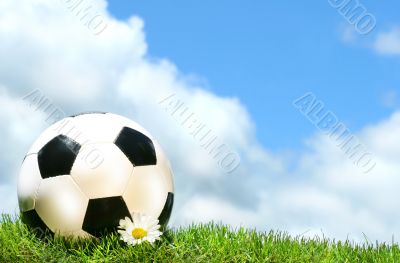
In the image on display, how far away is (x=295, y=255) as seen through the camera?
6.66 m

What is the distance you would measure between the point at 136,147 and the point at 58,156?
0.84 metres

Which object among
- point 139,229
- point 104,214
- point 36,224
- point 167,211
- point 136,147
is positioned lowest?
point 36,224

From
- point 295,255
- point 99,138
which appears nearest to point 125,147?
point 99,138

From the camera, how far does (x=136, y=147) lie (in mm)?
6891

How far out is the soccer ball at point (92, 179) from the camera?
21.7 ft

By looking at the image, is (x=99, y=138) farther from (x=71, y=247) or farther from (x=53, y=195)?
(x=71, y=247)

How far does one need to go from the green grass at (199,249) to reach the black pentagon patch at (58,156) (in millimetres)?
765

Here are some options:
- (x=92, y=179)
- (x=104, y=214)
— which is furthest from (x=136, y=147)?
(x=104, y=214)

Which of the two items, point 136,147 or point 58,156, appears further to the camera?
point 136,147

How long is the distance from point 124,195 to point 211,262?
3.82 ft

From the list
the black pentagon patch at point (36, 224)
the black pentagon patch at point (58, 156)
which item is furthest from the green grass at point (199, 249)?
the black pentagon patch at point (58, 156)

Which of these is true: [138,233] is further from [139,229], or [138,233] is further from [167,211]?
[167,211]

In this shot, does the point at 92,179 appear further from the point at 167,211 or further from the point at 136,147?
the point at 167,211

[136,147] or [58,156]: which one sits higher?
[136,147]
